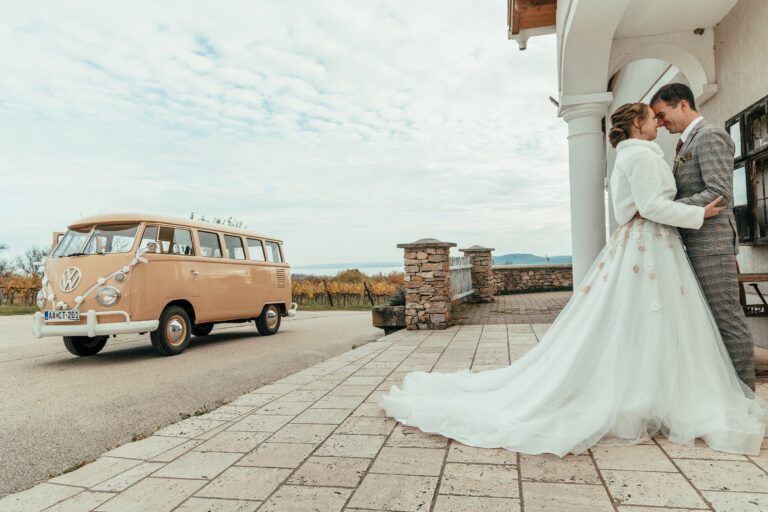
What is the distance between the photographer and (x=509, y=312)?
10578mm

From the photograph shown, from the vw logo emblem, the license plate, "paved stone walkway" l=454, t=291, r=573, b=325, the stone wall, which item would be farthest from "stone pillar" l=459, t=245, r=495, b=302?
the license plate

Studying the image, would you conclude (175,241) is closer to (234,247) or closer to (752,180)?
(234,247)

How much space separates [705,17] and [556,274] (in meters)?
12.1

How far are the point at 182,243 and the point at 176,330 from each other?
1.35 meters

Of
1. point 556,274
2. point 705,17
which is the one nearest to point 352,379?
point 705,17

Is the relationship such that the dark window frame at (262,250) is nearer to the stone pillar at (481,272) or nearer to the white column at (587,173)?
the stone pillar at (481,272)

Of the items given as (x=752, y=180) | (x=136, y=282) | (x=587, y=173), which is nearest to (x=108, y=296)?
(x=136, y=282)

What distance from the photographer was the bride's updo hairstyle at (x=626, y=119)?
3.08 metres

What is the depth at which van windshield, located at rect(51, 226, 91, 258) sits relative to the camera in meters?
7.14

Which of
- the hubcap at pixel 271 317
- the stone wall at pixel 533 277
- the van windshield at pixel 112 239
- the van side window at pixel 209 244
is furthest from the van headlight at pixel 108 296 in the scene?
the stone wall at pixel 533 277

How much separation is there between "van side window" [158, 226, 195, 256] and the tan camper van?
0.02 meters

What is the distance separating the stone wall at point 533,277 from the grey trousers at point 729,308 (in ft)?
45.9

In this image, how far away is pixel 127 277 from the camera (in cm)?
682

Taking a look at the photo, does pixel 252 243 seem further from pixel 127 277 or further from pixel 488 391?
pixel 488 391
